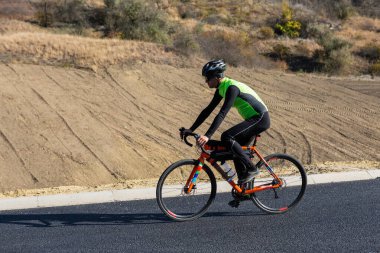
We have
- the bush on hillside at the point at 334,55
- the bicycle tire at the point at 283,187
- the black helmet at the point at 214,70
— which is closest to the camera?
the black helmet at the point at 214,70

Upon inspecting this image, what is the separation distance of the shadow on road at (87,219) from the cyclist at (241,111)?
2.56ft

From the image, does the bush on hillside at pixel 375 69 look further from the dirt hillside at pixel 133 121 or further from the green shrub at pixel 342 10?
the green shrub at pixel 342 10

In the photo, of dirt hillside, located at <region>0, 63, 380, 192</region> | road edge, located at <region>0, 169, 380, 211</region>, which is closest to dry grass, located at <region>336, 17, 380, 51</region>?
A: dirt hillside, located at <region>0, 63, 380, 192</region>

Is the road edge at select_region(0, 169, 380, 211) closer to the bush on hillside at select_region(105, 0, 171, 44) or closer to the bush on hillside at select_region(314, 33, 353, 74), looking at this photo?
the bush on hillside at select_region(105, 0, 171, 44)

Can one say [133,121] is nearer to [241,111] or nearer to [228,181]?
[228,181]

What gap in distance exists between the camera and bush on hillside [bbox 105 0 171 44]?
31.7 meters

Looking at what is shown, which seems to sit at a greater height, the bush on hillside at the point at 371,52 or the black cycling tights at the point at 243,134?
the black cycling tights at the point at 243,134

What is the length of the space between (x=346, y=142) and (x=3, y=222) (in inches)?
492

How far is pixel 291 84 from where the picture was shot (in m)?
24.6

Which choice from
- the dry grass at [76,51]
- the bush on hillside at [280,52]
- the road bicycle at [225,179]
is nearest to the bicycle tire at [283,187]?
the road bicycle at [225,179]

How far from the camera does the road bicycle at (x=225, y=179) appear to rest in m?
6.93

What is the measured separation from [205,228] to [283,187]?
1.24 m

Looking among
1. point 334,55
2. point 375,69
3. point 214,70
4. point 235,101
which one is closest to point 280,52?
point 334,55

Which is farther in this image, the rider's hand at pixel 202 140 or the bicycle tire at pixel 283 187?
the bicycle tire at pixel 283 187
